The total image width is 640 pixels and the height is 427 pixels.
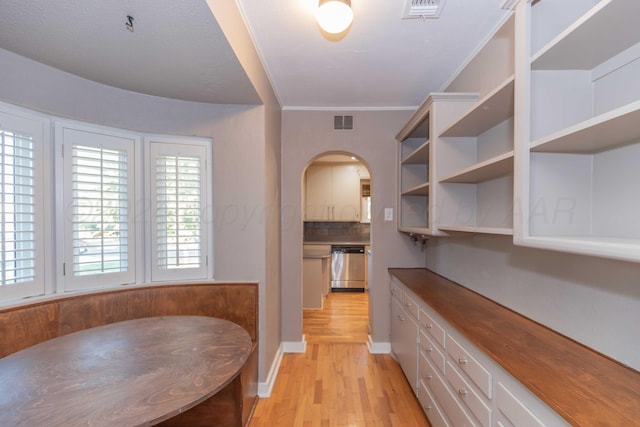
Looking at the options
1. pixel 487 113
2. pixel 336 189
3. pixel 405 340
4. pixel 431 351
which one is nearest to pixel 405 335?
pixel 405 340

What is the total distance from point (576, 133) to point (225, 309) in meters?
2.24

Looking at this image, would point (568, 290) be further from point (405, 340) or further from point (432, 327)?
point (405, 340)

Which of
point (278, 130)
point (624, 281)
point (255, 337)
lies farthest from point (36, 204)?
point (624, 281)

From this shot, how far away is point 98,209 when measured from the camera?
1.92 m

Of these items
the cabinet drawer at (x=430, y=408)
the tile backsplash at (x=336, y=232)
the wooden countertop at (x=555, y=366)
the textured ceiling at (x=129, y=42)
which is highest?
the textured ceiling at (x=129, y=42)

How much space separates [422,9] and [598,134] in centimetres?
113

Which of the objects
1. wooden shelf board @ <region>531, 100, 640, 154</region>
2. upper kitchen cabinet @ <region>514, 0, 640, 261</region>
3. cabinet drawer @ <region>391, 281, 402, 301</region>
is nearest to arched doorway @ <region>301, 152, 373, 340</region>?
cabinet drawer @ <region>391, 281, 402, 301</region>

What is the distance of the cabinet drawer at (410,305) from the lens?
2091mm

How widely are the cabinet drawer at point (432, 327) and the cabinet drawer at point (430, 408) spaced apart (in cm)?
40

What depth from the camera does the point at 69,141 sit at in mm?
1795

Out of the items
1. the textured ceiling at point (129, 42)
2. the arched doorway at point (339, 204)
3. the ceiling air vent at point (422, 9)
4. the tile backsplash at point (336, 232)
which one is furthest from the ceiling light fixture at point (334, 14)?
the tile backsplash at point (336, 232)

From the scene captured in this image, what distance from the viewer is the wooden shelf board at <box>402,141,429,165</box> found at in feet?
7.62

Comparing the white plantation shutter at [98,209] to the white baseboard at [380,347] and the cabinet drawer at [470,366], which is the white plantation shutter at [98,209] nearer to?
the cabinet drawer at [470,366]

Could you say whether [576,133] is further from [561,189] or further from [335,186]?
[335,186]
